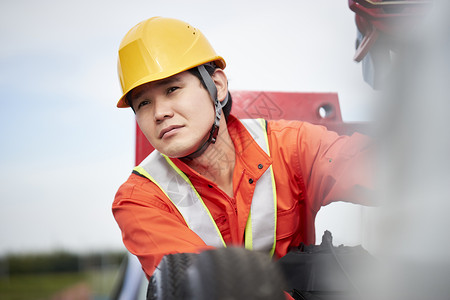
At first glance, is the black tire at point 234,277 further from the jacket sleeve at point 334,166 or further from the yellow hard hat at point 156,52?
the yellow hard hat at point 156,52

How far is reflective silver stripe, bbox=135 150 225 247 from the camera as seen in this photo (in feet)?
2.75

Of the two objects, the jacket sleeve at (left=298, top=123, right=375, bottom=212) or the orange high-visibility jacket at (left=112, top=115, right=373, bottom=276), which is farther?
the orange high-visibility jacket at (left=112, top=115, right=373, bottom=276)

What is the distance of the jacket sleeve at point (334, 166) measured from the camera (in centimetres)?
33

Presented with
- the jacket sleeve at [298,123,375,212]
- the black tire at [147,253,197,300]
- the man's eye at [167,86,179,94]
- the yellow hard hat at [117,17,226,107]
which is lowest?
the black tire at [147,253,197,300]

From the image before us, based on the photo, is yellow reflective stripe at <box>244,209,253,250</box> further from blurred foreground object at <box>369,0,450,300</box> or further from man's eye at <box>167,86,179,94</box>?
blurred foreground object at <box>369,0,450,300</box>

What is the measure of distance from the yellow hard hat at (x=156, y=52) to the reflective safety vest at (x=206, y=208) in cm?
18

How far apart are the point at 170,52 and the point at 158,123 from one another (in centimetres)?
15

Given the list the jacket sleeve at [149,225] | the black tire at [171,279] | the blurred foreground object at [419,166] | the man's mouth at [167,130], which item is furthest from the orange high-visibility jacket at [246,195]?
the blurred foreground object at [419,166]

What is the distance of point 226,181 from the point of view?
0.90 m

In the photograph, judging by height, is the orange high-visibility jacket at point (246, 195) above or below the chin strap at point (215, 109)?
below

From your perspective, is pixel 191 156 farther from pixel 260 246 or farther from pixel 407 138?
pixel 407 138

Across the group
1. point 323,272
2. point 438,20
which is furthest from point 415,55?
point 323,272

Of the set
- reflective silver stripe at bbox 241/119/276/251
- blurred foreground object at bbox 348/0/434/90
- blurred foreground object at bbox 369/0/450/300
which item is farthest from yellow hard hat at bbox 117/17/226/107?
blurred foreground object at bbox 369/0/450/300

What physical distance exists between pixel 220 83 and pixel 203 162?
0.18 m
